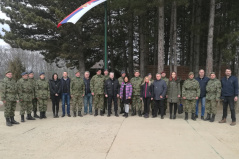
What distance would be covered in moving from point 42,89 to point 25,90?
0.62 metres

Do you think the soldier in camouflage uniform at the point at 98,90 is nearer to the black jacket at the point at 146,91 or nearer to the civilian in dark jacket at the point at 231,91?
the black jacket at the point at 146,91

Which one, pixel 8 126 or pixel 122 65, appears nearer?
pixel 8 126

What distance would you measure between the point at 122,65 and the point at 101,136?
642 inches

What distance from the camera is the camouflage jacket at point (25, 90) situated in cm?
652

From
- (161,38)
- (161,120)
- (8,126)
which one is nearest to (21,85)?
(8,126)

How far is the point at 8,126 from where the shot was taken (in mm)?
6078

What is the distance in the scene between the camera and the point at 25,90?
6.60 meters

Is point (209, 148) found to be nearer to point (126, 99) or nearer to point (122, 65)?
point (126, 99)

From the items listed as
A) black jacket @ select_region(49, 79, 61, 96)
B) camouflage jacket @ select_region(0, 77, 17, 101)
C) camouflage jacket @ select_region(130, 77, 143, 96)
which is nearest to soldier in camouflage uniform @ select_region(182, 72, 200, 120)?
camouflage jacket @ select_region(130, 77, 143, 96)

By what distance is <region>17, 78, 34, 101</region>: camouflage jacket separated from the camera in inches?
257

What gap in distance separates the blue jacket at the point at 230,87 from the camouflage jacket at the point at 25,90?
7114 millimetres

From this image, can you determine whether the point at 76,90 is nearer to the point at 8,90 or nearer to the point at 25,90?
the point at 25,90

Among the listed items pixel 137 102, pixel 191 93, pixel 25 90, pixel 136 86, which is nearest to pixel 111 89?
pixel 136 86

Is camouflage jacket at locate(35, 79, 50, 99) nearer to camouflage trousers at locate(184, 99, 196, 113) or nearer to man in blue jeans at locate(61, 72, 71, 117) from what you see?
man in blue jeans at locate(61, 72, 71, 117)
